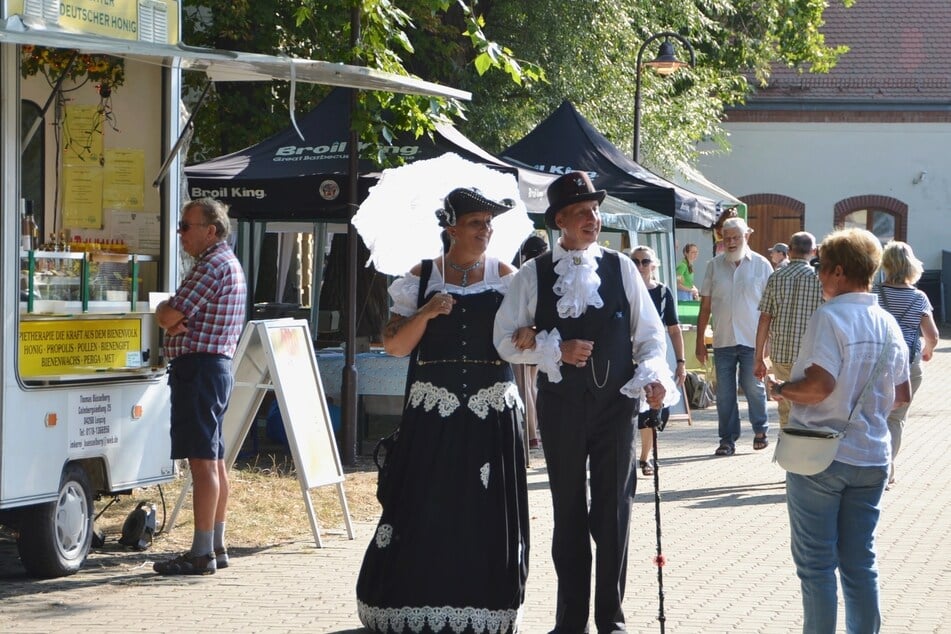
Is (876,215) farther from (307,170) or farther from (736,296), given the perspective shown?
(307,170)

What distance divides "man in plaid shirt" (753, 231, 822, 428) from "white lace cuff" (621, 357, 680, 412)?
4504 mm

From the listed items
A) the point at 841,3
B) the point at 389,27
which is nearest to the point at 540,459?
the point at 389,27

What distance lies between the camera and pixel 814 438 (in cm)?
538

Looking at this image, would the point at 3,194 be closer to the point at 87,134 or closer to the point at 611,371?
the point at 87,134

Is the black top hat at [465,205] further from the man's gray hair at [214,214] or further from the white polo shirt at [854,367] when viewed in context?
the man's gray hair at [214,214]

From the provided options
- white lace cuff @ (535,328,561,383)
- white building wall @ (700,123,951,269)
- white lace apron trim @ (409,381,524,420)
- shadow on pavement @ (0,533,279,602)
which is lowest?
shadow on pavement @ (0,533,279,602)

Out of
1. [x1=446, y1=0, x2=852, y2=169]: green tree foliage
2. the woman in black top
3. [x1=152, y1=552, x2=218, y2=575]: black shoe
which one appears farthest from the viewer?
[x1=446, y1=0, x2=852, y2=169]: green tree foliage

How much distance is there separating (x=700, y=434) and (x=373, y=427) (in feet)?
11.0

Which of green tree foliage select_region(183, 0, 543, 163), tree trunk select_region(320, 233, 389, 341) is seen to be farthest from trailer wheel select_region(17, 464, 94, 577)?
green tree foliage select_region(183, 0, 543, 163)

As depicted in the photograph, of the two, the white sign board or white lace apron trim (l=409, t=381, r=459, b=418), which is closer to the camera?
white lace apron trim (l=409, t=381, r=459, b=418)

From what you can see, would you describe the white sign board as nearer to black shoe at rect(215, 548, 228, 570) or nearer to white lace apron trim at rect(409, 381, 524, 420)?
black shoe at rect(215, 548, 228, 570)

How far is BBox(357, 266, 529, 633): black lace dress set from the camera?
6211 mm

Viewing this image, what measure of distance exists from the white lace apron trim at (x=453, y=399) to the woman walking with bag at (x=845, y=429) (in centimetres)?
132

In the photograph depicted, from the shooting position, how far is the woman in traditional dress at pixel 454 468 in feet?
20.4
